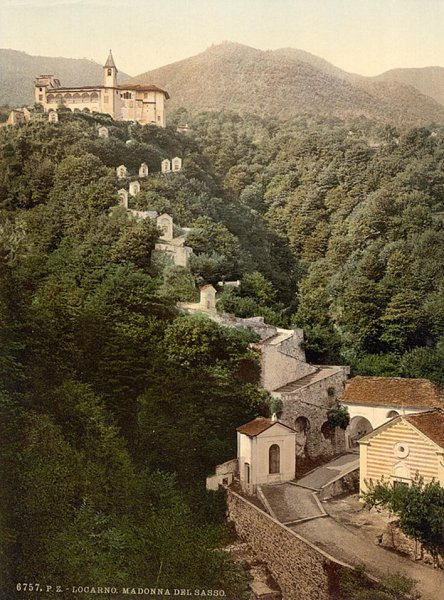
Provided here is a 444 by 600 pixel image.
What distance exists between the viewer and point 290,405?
40.9ft

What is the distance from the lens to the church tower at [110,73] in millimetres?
10246

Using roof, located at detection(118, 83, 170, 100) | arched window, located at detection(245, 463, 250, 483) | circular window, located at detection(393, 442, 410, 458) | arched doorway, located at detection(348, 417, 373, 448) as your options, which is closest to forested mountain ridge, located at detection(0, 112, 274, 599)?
arched window, located at detection(245, 463, 250, 483)

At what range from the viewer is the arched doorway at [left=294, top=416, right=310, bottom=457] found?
1265cm

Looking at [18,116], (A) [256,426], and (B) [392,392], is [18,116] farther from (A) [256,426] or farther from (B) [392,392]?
(B) [392,392]

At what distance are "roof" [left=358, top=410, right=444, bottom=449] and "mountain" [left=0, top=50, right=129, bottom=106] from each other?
294 inches

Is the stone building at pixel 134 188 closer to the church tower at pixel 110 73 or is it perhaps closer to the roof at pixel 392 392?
the church tower at pixel 110 73

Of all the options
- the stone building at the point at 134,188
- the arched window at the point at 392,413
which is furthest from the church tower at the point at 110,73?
the arched window at the point at 392,413

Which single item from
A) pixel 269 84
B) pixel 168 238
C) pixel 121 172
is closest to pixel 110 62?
pixel 269 84

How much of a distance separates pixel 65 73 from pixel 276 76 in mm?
3748

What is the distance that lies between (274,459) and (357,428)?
2904 mm

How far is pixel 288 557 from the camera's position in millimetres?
8781

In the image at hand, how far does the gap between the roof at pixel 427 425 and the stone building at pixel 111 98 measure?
24.9 feet

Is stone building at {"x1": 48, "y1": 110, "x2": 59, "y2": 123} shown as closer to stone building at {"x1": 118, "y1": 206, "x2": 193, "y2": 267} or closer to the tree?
stone building at {"x1": 118, "y1": 206, "x2": 193, "y2": 267}

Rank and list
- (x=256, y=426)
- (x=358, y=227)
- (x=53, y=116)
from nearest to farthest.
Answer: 1. (x=256, y=426)
2. (x=358, y=227)
3. (x=53, y=116)
